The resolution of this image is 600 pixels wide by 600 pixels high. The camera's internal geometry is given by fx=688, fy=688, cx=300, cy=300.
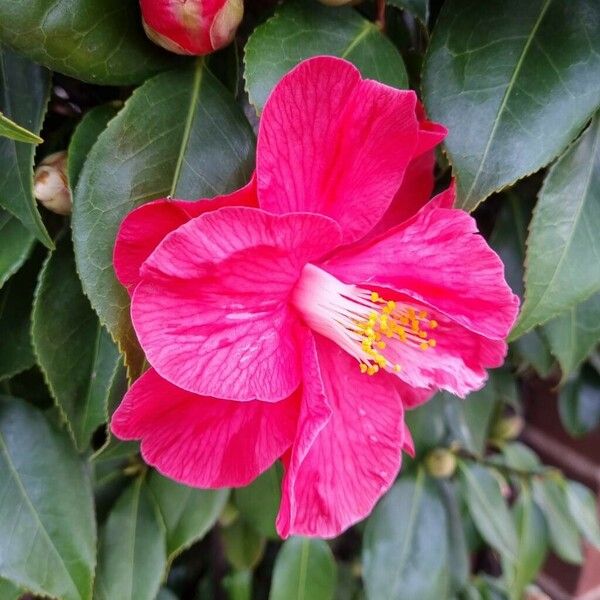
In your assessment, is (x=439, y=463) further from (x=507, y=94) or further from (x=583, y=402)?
(x=507, y=94)

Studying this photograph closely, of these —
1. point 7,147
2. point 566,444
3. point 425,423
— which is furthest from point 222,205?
point 566,444

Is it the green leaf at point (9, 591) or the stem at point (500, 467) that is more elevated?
the green leaf at point (9, 591)

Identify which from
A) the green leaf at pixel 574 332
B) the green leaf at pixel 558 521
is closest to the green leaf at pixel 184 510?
the green leaf at pixel 574 332

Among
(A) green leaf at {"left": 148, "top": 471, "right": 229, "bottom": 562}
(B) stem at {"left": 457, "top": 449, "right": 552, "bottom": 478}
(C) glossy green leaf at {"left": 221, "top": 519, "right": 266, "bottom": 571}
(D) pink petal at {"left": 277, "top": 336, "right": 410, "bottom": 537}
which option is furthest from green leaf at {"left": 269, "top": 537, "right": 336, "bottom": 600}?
(D) pink petal at {"left": 277, "top": 336, "right": 410, "bottom": 537}

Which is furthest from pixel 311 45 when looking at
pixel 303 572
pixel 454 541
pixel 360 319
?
pixel 454 541

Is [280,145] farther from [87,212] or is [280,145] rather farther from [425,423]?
[425,423]

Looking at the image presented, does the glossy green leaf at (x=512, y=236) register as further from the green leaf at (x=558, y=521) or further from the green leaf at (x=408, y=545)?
the green leaf at (x=558, y=521)

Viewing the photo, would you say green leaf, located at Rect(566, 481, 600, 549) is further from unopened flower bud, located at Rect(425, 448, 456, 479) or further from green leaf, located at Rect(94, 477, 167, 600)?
green leaf, located at Rect(94, 477, 167, 600)

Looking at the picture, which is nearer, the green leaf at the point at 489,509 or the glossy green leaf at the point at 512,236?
the glossy green leaf at the point at 512,236
